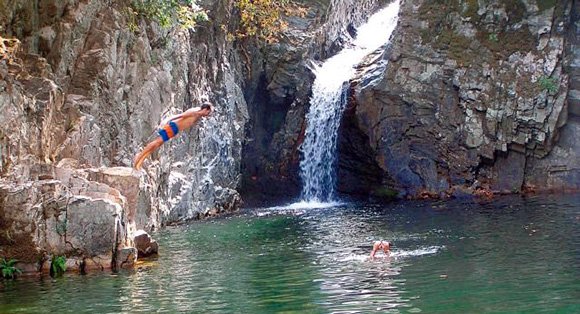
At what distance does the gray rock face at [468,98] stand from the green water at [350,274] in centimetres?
974

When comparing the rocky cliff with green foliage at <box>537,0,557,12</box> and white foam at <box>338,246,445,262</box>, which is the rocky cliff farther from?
green foliage at <box>537,0,557,12</box>

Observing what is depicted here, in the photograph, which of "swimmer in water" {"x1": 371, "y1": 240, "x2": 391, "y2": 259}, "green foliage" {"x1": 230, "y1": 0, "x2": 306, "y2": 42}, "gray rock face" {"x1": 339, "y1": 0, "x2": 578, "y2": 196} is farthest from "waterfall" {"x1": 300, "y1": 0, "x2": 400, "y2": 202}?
"swimmer in water" {"x1": 371, "y1": 240, "x2": 391, "y2": 259}

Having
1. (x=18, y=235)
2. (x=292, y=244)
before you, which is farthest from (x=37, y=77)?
(x=292, y=244)

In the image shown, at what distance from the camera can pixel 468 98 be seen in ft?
96.6

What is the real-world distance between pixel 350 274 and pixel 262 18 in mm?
20811

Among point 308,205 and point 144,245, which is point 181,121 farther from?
point 308,205

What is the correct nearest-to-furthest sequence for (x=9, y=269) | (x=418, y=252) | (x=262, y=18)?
(x=9, y=269)
(x=418, y=252)
(x=262, y=18)

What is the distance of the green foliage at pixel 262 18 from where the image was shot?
1179 inches

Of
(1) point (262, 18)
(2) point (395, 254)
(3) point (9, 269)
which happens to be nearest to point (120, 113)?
(3) point (9, 269)

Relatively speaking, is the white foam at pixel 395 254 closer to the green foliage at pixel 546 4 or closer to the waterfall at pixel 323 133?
the waterfall at pixel 323 133

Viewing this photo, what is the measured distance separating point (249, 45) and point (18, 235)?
2129cm

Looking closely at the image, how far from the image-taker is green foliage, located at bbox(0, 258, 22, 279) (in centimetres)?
1280

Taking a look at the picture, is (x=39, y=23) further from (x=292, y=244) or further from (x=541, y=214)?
(x=541, y=214)

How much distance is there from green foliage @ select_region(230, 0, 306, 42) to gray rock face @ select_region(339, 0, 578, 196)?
196 inches
